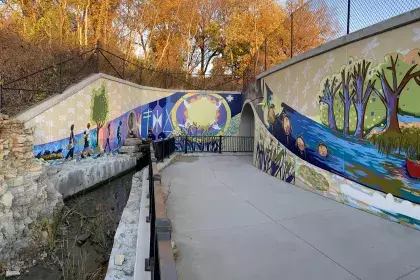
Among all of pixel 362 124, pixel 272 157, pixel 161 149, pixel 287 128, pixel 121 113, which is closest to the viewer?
pixel 362 124

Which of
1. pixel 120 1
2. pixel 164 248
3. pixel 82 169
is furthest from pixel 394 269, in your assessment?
pixel 120 1

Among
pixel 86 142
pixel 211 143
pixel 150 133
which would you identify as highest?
pixel 150 133

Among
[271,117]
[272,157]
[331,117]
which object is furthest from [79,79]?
[331,117]

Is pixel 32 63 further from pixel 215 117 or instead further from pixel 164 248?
pixel 164 248

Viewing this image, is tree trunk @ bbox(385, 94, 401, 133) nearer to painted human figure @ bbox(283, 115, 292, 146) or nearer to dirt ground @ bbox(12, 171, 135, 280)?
painted human figure @ bbox(283, 115, 292, 146)

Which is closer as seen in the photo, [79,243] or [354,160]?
[354,160]

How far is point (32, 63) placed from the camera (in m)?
12.9

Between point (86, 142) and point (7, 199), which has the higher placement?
point (86, 142)

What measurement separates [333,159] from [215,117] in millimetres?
14209

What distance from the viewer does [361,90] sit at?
237 inches

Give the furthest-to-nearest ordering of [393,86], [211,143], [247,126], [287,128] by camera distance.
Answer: [211,143]
[247,126]
[287,128]
[393,86]

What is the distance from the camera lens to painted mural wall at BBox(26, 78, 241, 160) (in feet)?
37.8

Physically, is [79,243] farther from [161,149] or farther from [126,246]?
[161,149]

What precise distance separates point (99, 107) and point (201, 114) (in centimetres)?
788
